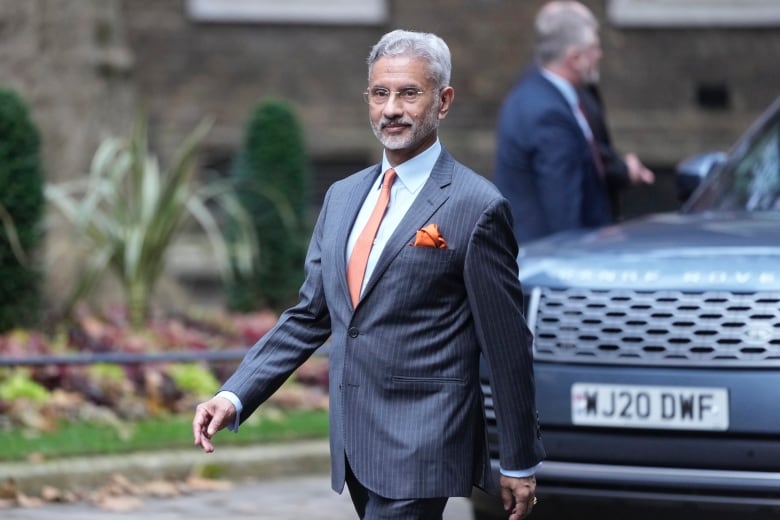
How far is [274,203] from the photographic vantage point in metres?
12.9

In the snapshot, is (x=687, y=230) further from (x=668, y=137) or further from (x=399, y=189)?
(x=668, y=137)

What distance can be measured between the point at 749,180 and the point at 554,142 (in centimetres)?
90

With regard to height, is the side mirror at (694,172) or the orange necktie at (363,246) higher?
the orange necktie at (363,246)

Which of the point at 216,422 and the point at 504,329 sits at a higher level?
the point at 504,329

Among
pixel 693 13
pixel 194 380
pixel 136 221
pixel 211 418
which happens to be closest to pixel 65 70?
pixel 136 221

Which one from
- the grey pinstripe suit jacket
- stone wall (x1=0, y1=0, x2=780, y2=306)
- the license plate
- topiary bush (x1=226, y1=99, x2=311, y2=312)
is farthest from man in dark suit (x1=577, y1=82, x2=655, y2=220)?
stone wall (x1=0, y1=0, x2=780, y2=306)

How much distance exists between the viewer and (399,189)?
382 cm

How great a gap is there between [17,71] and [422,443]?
762 cm

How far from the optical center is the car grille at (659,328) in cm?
509

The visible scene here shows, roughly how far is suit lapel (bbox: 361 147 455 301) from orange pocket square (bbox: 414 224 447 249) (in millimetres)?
25

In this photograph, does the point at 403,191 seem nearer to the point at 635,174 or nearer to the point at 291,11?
the point at 635,174

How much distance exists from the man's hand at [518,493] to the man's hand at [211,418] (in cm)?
63

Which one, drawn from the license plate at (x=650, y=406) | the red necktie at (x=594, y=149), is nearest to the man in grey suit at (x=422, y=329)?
the license plate at (x=650, y=406)

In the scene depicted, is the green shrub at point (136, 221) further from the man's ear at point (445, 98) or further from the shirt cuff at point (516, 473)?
the shirt cuff at point (516, 473)
